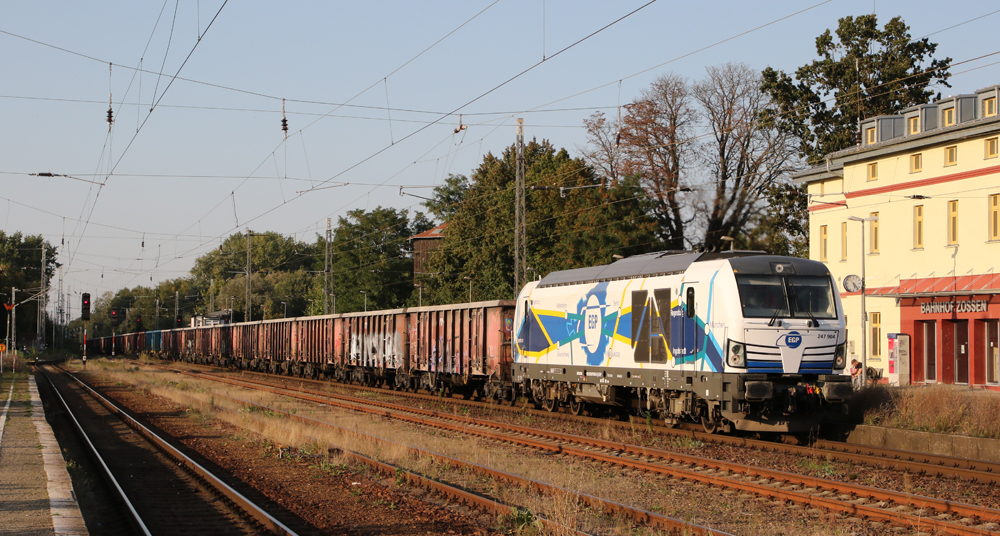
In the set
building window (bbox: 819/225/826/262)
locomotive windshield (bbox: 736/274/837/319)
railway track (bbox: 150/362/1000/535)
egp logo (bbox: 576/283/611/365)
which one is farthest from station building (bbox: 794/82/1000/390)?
railway track (bbox: 150/362/1000/535)

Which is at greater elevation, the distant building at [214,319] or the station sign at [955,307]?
the station sign at [955,307]

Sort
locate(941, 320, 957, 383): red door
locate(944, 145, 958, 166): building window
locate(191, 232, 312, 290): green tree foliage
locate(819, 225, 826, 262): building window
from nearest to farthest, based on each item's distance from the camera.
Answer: locate(944, 145, 958, 166): building window < locate(941, 320, 957, 383): red door < locate(819, 225, 826, 262): building window < locate(191, 232, 312, 290): green tree foliage

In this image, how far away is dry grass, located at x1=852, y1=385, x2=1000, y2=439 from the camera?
15.1m

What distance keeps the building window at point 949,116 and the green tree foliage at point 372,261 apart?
60.2 meters

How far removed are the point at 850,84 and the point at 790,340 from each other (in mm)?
35062

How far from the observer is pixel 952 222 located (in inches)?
1319

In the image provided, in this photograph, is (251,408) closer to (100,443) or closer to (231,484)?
(100,443)

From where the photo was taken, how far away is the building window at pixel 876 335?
37.1 m

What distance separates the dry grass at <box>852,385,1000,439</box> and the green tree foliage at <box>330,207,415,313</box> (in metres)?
71.6

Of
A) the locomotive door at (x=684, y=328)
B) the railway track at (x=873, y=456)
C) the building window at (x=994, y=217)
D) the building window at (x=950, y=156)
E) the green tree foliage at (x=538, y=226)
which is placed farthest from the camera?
the green tree foliage at (x=538, y=226)

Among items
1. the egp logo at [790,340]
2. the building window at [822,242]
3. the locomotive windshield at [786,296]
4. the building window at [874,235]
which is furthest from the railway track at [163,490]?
the building window at [822,242]

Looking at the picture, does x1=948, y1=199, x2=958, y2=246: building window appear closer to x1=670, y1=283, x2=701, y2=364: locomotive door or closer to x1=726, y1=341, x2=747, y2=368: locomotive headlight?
x1=670, y1=283, x2=701, y2=364: locomotive door

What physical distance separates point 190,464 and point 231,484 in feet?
7.54

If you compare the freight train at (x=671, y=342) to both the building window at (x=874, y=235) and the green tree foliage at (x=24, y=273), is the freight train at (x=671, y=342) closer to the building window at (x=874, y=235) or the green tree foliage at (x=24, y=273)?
the building window at (x=874, y=235)
